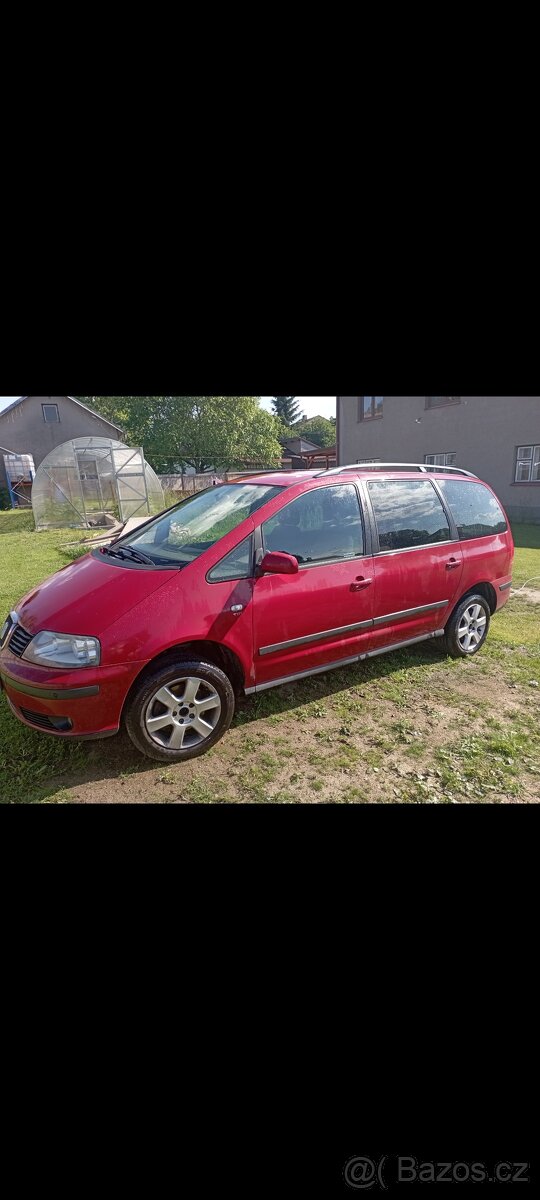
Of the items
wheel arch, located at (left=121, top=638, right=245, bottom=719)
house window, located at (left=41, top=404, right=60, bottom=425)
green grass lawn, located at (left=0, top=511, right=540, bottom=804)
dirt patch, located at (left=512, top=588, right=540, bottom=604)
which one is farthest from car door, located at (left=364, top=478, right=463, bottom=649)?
house window, located at (left=41, top=404, right=60, bottom=425)

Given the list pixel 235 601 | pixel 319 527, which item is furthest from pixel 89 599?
pixel 319 527

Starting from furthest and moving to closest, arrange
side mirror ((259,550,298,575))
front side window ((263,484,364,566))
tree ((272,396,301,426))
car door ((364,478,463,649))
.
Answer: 1. tree ((272,396,301,426))
2. car door ((364,478,463,649))
3. front side window ((263,484,364,566))
4. side mirror ((259,550,298,575))

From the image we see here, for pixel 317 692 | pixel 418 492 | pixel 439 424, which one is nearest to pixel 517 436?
pixel 439 424

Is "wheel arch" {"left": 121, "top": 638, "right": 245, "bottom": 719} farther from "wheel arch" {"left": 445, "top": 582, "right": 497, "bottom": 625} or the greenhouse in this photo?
the greenhouse

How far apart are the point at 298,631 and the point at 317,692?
2.81 ft

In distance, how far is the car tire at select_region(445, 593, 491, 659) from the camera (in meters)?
4.39

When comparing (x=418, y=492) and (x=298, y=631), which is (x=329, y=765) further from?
(x=418, y=492)

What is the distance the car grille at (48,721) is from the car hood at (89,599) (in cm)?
47

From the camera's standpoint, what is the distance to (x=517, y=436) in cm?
1421

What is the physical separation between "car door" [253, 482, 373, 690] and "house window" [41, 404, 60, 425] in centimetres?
2800

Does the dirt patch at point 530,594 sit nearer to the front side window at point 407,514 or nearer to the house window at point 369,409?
the front side window at point 407,514

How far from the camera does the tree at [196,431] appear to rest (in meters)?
33.2

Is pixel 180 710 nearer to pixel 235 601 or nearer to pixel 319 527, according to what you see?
pixel 235 601

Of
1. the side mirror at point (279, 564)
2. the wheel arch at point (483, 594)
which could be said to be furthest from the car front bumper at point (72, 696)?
the wheel arch at point (483, 594)
